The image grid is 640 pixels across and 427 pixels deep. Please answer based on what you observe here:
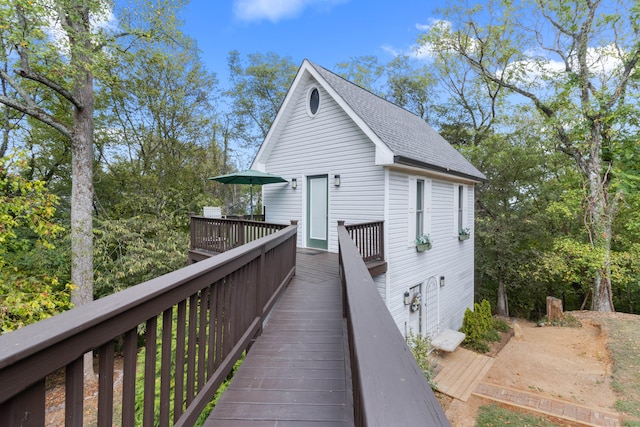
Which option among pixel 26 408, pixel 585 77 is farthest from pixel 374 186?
pixel 585 77

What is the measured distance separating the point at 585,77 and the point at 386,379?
16.4 metres

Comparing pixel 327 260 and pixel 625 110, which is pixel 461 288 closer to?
pixel 327 260

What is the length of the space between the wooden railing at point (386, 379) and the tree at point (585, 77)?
13.3 m

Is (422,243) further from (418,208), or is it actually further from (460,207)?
(460,207)

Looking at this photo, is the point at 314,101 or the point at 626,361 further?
the point at 314,101

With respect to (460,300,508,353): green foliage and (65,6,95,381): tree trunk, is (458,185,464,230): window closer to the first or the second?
(460,300,508,353): green foliage

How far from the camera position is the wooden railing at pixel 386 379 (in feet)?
2.17

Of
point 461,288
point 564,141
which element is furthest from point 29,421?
point 564,141

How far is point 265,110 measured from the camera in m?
19.5

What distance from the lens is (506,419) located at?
17.8ft

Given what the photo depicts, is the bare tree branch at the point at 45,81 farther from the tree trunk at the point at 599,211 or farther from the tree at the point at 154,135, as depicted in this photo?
the tree trunk at the point at 599,211

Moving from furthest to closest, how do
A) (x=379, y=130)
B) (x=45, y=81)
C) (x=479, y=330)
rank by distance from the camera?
(x=479, y=330) < (x=45, y=81) < (x=379, y=130)

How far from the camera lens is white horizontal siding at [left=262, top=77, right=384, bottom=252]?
7.54 metres

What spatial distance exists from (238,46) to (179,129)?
840 cm
